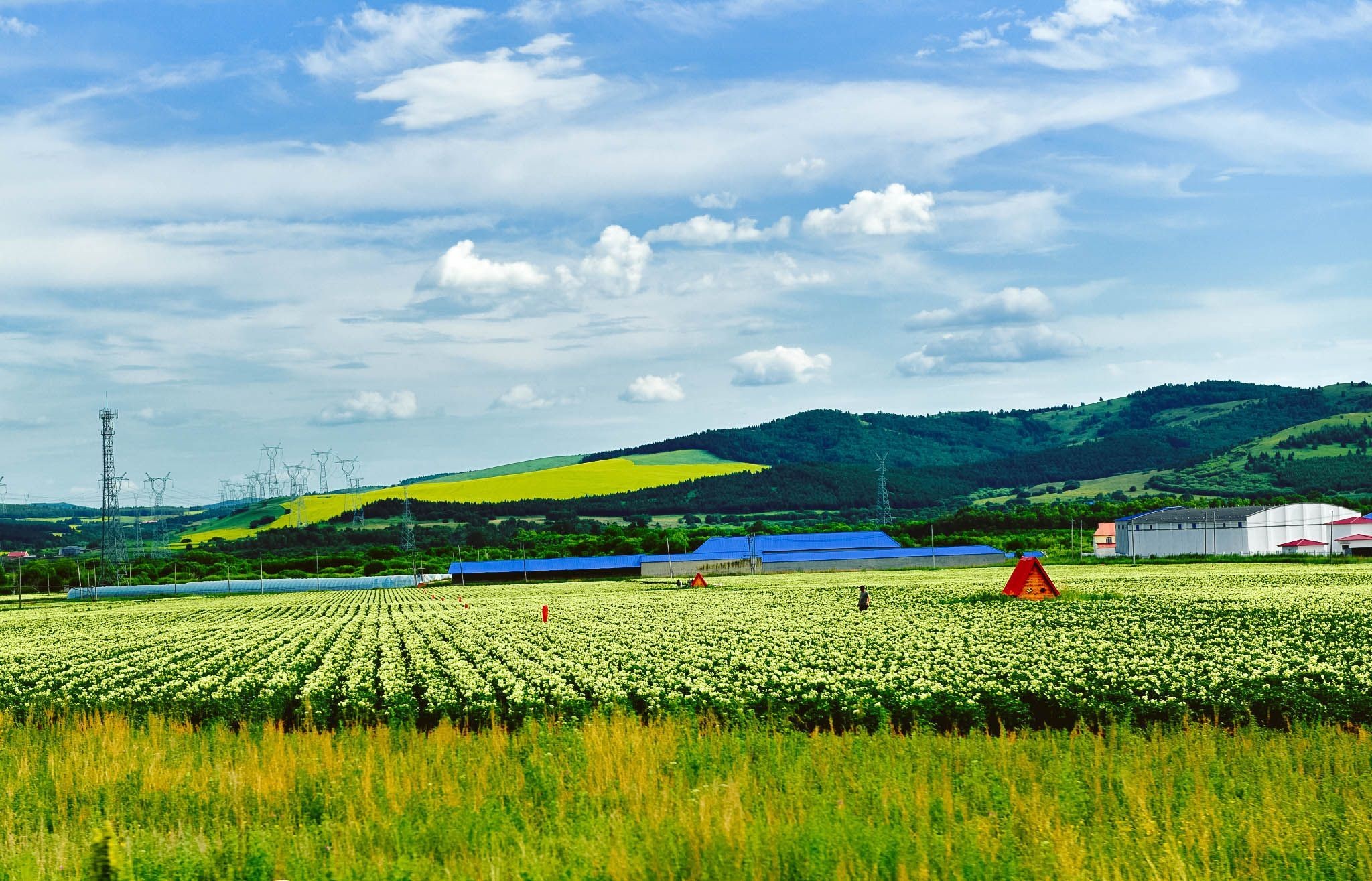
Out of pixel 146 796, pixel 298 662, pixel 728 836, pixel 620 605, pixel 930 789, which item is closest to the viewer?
pixel 728 836

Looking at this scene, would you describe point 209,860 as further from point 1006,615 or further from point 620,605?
point 620,605

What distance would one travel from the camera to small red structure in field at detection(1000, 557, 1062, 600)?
45125 millimetres

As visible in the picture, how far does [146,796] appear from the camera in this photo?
11180 mm

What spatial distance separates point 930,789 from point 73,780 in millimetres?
9370

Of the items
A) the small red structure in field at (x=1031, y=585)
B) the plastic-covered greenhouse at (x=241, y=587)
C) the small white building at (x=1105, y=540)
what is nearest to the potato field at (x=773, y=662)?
the small red structure in field at (x=1031, y=585)

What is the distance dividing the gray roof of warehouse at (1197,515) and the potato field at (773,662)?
2721 inches

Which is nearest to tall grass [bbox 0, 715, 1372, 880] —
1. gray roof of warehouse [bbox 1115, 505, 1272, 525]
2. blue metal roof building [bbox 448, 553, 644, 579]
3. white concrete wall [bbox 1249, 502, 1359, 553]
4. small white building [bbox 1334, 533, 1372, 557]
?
blue metal roof building [bbox 448, 553, 644, 579]

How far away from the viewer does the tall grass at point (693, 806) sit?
8.16 meters

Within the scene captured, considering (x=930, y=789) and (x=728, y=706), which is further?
(x=728, y=706)

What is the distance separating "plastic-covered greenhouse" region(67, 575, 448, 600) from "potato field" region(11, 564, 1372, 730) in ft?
179

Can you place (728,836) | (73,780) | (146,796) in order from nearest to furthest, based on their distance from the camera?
(728,836) < (146,796) < (73,780)

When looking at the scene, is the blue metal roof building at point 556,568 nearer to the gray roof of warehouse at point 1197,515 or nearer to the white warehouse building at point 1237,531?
the white warehouse building at point 1237,531

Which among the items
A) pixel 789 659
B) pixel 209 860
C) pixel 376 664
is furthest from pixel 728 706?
pixel 376 664

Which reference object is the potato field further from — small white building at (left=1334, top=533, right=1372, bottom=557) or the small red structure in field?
small white building at (left=1334, top=533, right=1372, bottom=557)
